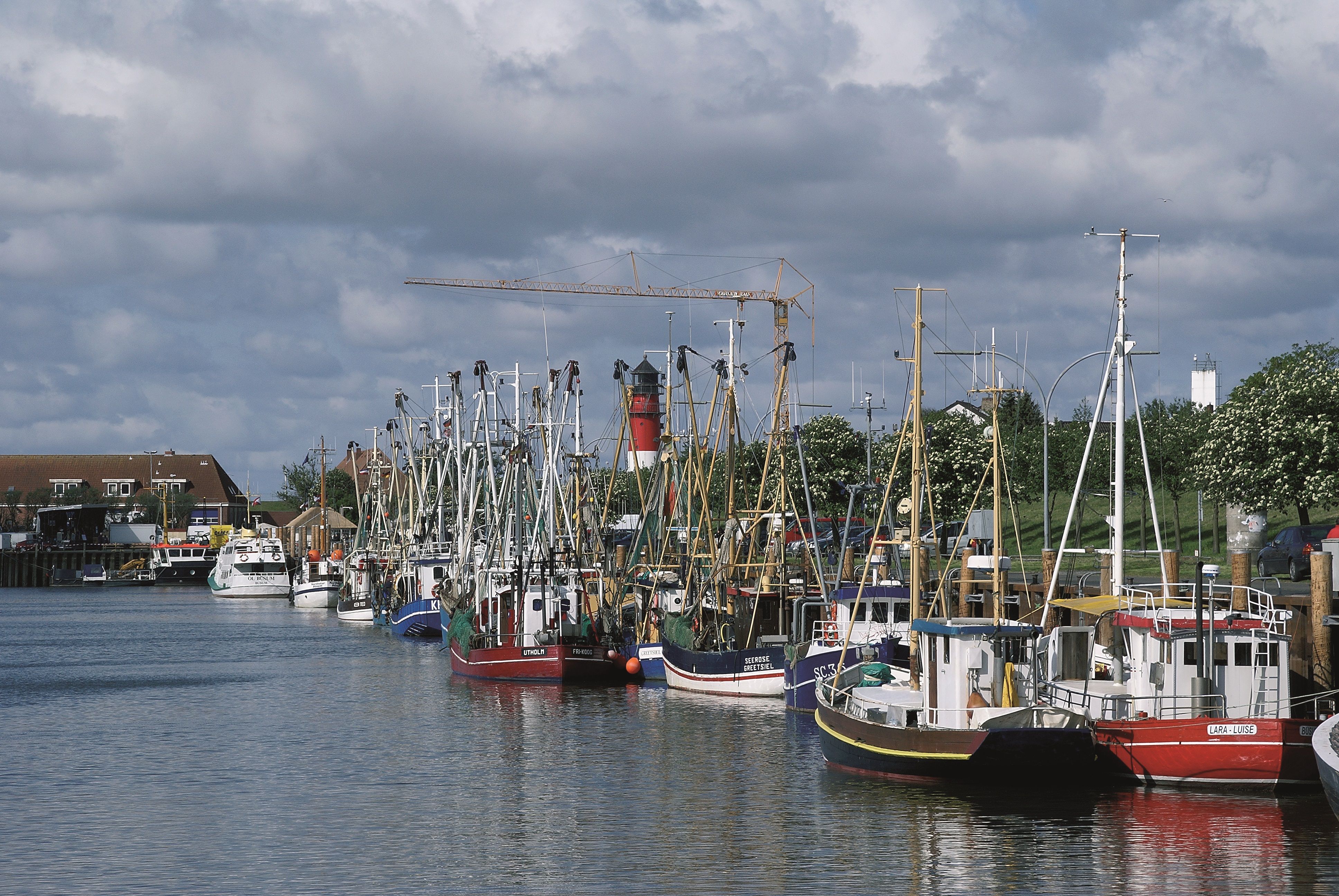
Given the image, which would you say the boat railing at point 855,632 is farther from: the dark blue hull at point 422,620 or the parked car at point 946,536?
the dark blue hull at point 422,620

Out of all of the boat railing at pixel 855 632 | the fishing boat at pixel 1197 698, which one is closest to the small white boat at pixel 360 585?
the boat railing at pixel 855 632

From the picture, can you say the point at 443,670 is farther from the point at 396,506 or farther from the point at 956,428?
the point at 396,506

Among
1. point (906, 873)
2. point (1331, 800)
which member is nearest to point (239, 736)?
point (906, 873)

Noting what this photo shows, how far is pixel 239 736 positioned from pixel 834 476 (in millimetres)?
60367

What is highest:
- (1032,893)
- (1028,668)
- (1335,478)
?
(1335,478)

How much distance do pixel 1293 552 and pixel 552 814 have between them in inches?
1354

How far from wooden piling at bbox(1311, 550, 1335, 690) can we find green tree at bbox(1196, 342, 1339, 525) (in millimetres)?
32101

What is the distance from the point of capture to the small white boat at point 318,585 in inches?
4801

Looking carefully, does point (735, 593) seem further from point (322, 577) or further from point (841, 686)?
point (322, 577)

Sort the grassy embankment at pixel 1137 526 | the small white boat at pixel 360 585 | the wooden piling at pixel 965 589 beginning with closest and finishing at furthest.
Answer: the wooden piling at pixel 965 589, the grassy embankment at pixel 1137 526, the small white boat at pixel 360 585

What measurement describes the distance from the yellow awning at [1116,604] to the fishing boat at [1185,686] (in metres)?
0.05

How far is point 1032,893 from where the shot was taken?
26.2 metres

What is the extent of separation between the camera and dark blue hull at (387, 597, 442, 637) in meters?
85.1

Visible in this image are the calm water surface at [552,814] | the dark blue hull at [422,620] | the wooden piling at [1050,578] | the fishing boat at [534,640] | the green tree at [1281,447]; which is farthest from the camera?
the dark blue hull at [422,620]
